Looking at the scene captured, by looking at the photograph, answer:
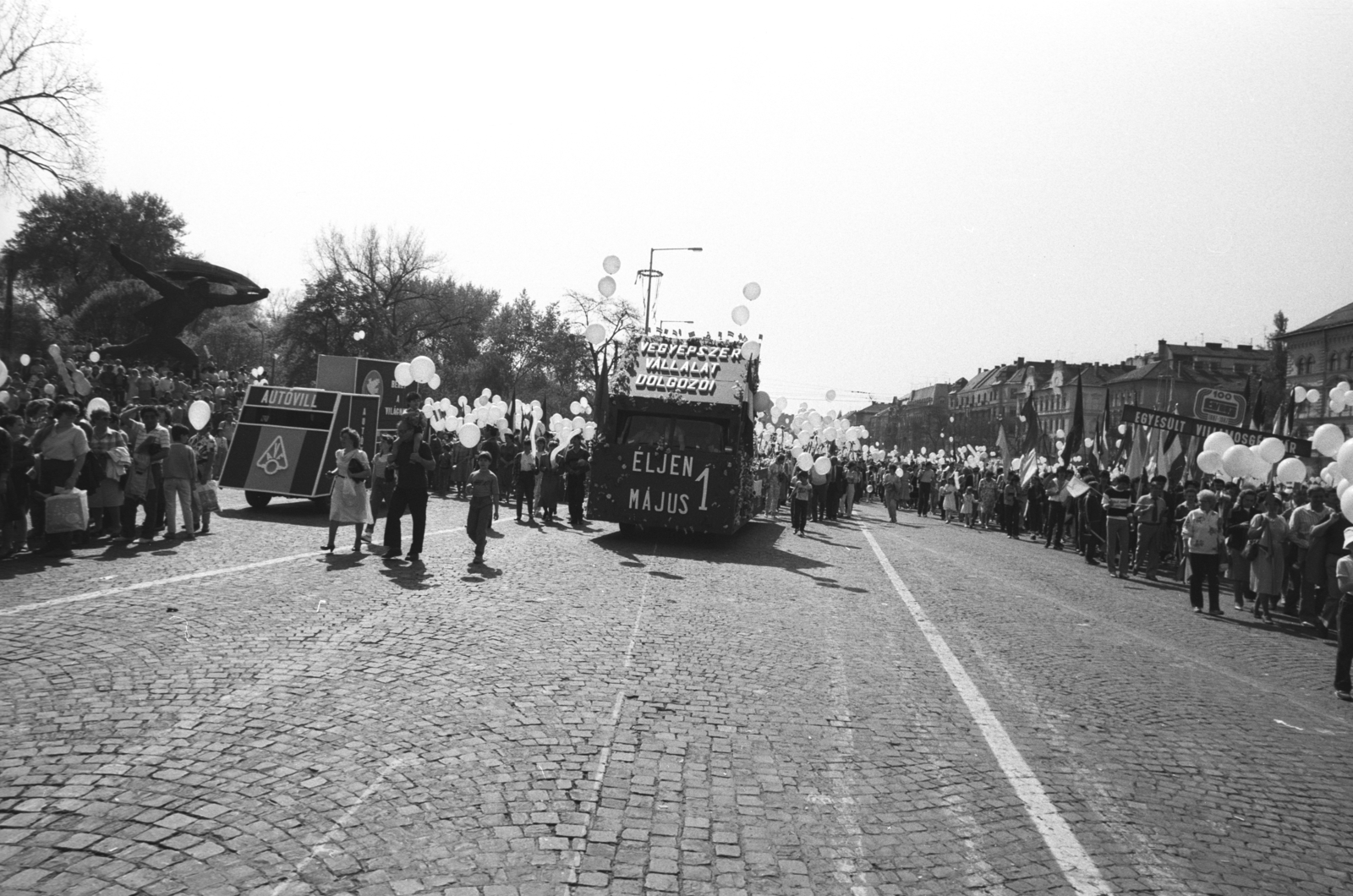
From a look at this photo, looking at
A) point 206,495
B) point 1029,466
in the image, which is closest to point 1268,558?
point 1029,466

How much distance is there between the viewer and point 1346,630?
28.3 ft

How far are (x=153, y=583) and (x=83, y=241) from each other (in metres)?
63.9

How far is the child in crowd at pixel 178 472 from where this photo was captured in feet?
43.5

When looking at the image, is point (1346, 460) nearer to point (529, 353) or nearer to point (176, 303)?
point (176, 303)

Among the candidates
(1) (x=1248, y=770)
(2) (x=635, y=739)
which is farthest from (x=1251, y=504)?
(2) (x=635, y=739)

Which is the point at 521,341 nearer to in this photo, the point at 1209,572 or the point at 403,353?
the point at 403,353

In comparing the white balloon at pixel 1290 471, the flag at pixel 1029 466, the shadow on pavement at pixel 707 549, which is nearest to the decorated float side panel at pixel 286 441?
the shadow on pavement at pixel 707 549

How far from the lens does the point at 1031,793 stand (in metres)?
5.02

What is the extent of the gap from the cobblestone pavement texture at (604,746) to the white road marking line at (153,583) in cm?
7

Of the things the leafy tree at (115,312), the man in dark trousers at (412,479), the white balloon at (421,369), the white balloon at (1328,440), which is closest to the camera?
the man in dark trousers at (412,479)

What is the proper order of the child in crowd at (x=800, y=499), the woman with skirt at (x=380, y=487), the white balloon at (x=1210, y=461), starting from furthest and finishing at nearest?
the child in crowd at (x=800, y=499)
the white balloon at (x=1210, y=461)
the woman with skirt at (x=380, y=487)

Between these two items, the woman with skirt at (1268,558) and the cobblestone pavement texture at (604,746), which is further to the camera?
the woman with skirt at (1268,558)

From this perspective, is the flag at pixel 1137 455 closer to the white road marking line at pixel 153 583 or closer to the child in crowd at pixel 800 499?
the child in crowd at pixel 800 499

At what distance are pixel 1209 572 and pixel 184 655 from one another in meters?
13.5
